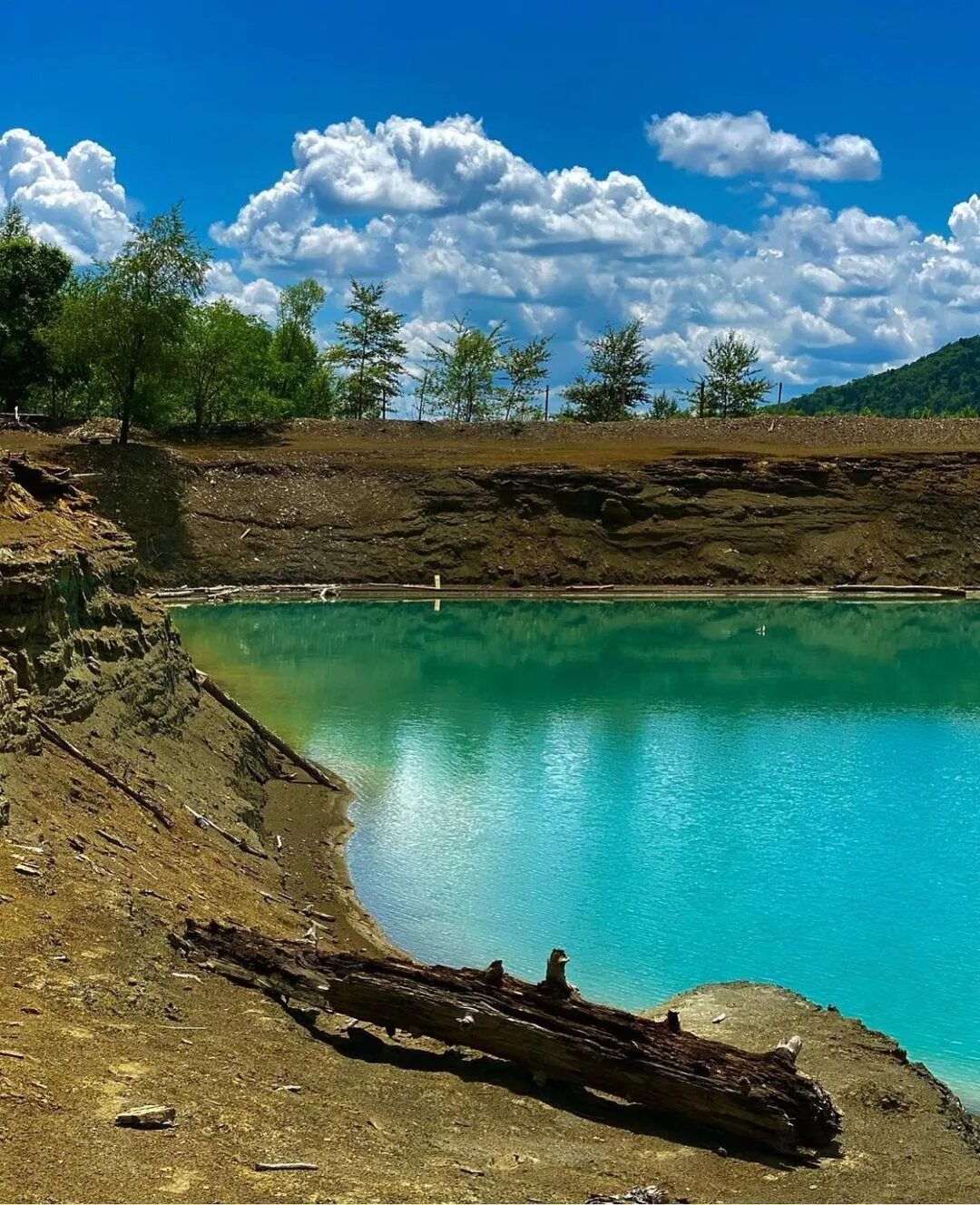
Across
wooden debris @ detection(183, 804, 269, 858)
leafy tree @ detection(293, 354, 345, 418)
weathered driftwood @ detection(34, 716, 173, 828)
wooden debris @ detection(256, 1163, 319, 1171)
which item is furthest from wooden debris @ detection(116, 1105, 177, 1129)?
leafy tree @ detection(293, 354, 345, 418)

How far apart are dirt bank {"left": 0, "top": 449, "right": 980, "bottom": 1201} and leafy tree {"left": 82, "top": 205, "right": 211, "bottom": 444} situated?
43471mm

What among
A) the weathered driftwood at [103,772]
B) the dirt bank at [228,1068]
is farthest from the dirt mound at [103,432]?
the dirt bank at [228,1068]

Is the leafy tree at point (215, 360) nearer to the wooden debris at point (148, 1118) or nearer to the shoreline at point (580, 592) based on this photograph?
the shoreline at point (580, 592)

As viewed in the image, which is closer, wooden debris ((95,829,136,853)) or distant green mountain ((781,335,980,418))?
wooden debris ((95,829,136,853))

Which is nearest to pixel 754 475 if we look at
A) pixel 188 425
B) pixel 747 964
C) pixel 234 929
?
pixel 188 425

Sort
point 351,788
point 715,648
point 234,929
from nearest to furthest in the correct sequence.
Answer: point 234,929, point 351,788, point 715,648

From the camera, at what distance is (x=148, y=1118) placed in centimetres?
701

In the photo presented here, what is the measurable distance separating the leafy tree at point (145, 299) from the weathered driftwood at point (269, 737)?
127 feet

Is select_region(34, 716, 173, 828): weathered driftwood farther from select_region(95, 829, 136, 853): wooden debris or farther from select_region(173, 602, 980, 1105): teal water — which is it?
select_region(173, 602, 980, 1105): teal water

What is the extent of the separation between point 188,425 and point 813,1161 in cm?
7017

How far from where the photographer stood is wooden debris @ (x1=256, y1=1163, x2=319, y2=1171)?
6.79 m

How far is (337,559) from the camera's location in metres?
58.3

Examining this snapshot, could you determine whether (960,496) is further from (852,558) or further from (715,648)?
(715,648)

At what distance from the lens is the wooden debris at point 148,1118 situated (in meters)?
6.94
